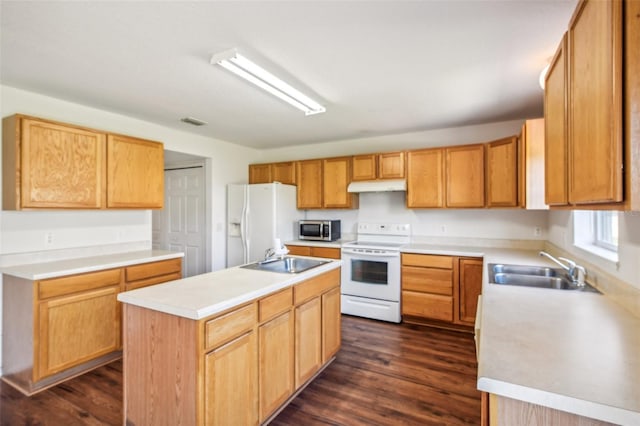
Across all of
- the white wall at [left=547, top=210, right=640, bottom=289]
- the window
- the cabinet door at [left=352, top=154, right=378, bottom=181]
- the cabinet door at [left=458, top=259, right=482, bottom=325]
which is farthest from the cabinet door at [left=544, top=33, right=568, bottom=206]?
the cabinet door at [left=352, top=154, right=378, bottom=181]

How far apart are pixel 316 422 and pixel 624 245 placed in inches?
80.0

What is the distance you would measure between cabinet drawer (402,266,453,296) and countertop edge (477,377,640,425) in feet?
9.07

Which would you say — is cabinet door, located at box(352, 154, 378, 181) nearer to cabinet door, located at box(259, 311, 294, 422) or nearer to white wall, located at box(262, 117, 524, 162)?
white wall, located at box(262, 117, 524, 162)

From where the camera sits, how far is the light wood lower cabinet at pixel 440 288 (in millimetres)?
3383

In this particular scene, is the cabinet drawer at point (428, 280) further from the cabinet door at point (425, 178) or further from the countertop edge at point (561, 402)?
the countertop edge at point (561, 402)

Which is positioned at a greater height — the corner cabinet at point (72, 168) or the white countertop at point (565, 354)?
the corner cabinet at point (72, 168)

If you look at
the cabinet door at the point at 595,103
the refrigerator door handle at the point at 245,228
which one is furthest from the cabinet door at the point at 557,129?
the refrigerator door handle at the point at 245,228

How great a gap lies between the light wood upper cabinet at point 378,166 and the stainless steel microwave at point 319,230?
761mm

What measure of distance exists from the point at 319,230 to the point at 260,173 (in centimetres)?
147

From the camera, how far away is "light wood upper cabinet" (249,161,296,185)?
4.76 meters

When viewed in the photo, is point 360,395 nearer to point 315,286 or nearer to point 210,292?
point 315,286

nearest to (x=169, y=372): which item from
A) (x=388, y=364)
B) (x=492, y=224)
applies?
(x=388, y=364)

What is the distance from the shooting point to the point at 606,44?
894mm

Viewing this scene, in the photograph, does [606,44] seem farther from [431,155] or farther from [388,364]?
[431,155]
